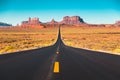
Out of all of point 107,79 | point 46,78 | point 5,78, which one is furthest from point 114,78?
point 5,78

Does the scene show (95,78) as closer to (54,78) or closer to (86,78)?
(86,78)

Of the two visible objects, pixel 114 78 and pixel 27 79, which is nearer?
pixel 27 79

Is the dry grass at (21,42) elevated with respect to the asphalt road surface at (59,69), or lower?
lower

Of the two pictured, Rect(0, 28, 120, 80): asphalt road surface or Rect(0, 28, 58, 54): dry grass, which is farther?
Rect(0, 28, 58, 54): dry grass

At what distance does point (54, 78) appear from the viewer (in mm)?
6973

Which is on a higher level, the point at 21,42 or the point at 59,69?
the point at 59,69

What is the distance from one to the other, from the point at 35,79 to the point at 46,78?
1.31 feet

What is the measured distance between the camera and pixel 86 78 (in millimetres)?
7117

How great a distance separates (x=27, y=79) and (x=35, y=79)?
240 mm

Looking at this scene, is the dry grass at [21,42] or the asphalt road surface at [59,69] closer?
the asphalt road surface at [59,69]

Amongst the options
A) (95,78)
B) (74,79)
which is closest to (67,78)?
(74,79)

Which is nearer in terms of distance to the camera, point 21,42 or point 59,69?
point 59,69

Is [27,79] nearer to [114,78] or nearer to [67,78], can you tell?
[67,78]

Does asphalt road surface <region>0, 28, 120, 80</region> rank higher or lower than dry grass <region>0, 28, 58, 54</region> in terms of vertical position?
higher
